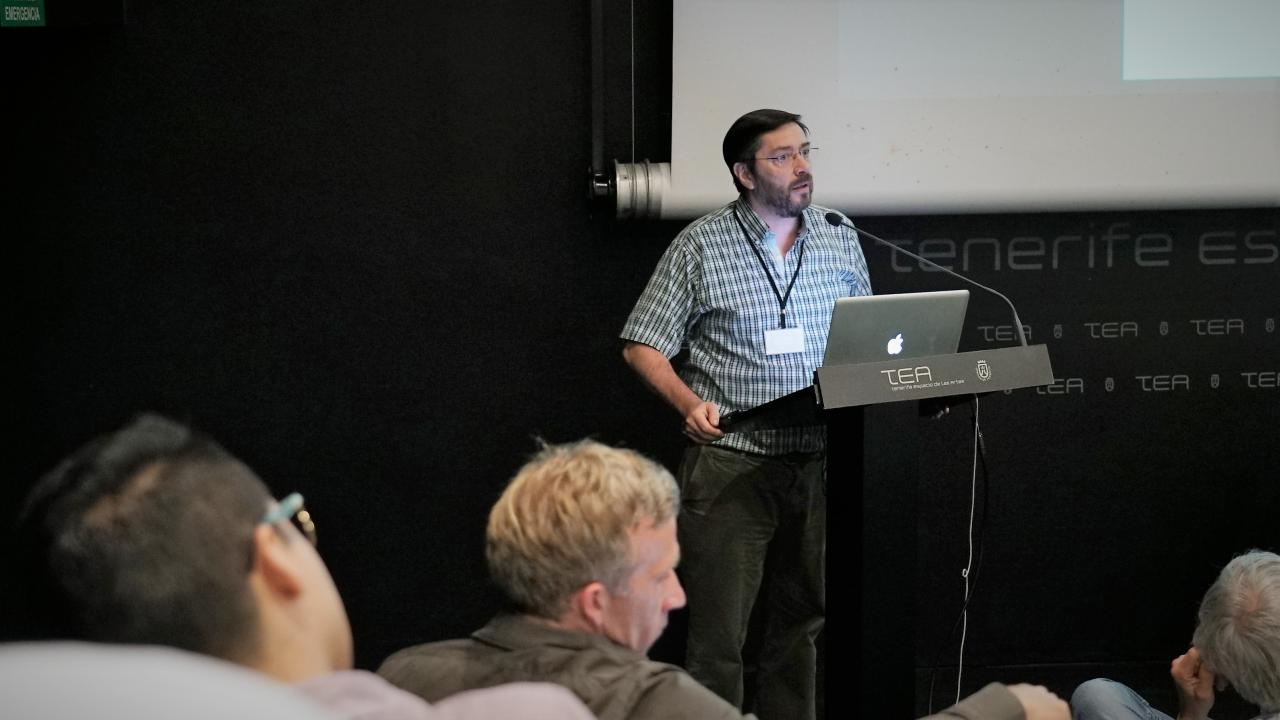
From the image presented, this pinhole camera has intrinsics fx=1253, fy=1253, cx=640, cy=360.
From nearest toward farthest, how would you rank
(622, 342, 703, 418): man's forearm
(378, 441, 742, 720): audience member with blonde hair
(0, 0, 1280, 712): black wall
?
(378, 441, 742, 720): audience member with blonde hair
(622, 342, 703, 418): man's forearm
(0, 0, 1280, 712): black wall

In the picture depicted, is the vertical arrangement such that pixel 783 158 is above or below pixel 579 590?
above

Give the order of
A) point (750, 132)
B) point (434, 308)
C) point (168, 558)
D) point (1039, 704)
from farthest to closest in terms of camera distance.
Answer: point (434, 308) → point (750, 132) → point (1039, 704) → point (168, 558)

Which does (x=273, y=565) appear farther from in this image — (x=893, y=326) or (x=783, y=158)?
(x=783, y=158)

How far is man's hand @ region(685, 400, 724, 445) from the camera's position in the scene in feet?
9.12

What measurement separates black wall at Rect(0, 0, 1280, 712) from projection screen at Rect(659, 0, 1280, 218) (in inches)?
8.4

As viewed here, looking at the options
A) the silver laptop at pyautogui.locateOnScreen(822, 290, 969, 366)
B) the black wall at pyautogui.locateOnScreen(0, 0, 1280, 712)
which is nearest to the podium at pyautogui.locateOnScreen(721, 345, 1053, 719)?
the silver laptop at pyautogui.locateOnScreen(822, 290, 969, 366)

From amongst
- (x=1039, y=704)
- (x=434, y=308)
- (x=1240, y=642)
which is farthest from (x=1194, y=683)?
(x=434, y=308)

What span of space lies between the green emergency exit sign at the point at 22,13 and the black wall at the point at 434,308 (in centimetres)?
10

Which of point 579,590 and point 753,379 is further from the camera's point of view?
point 753,379

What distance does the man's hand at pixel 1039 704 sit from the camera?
150cm

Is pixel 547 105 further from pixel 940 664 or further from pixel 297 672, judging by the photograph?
pixel 297 672

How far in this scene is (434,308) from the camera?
3.74 m

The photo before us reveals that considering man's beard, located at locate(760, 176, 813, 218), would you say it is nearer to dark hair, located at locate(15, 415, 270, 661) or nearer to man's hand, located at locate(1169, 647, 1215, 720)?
man's hand, located at locate(1169, 647, 1215, 720)

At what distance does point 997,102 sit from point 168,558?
10.5ft
